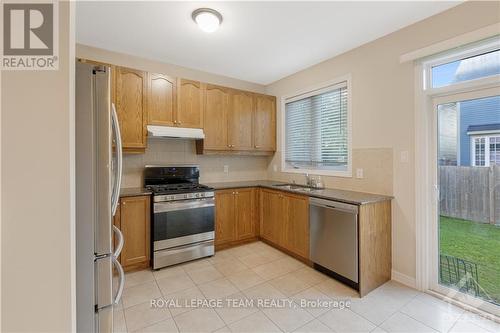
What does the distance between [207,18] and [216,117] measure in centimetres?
153

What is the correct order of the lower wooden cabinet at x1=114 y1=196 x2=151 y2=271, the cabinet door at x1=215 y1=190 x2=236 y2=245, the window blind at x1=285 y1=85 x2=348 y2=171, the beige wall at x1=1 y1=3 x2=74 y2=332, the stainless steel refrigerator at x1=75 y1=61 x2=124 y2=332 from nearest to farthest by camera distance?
the beige wall at x1=1 y1=3 x2=74 y2=332 < the stainless steel refrigerator at x1=75 y1=61 x2=124 y2=332 < the lower wooden cabinet at x1=114 y1=196 x2=151 y2=271 < the window blind at x1=285 y1=85 x2=348 y2=171 < the cabinet door at x1=215 y1=190 x2=236 y2=245

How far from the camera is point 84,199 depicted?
129 cm

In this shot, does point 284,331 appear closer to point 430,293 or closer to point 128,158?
point 430,293

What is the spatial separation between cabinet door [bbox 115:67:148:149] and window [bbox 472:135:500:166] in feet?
11.2

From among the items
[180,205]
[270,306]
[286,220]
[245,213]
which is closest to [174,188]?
[180,205]

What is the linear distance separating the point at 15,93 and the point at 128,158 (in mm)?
2352

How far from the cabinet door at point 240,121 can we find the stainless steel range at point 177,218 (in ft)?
3.21

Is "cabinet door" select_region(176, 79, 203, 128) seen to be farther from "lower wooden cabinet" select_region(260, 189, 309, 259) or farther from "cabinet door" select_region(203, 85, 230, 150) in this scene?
"lower wooden cabinet" select_region(260, 189, 309, 259)

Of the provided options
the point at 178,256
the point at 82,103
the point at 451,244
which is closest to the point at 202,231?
the point at 178,256

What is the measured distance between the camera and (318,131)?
3535 mm

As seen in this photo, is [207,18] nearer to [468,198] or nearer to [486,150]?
[486,150]

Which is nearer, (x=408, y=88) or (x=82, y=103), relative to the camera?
(x=82, y=103)

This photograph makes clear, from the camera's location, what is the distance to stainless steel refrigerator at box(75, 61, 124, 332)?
1280mm

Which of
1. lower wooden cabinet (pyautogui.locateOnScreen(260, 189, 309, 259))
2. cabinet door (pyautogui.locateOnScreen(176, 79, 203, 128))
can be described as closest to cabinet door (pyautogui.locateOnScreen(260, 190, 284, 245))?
lower wooden cabinet (pyautogui.locateOnScreen(260, 189, 309, 259))
